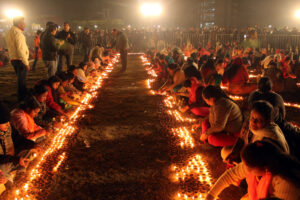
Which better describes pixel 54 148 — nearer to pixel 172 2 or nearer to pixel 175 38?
pixel 175 38

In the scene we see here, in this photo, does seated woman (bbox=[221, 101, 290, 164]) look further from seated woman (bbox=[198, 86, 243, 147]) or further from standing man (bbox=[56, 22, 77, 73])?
standing man (bbox=[56, 22, 77, 73])

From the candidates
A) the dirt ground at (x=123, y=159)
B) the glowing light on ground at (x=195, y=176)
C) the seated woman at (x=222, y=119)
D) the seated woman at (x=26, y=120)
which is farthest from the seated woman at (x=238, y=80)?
the seated woman at (x=26, y=120)

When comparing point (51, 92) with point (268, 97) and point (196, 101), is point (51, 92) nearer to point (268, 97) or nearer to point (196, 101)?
point (196, 101)

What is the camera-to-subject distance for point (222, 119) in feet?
10.7

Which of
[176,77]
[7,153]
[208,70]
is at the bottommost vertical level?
[7,153]

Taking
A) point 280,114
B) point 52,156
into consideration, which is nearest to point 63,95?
point 52,156

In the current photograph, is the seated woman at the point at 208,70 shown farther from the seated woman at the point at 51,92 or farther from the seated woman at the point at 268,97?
the seated woman at the point at 51,92

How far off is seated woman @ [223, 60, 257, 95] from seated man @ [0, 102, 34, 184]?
4546mm

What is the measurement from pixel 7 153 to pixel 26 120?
1.67ft

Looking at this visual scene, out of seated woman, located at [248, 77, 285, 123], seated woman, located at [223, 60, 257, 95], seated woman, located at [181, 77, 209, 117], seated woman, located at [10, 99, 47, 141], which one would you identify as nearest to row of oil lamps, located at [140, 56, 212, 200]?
seated woman, located at [181, 77, 209, 117]

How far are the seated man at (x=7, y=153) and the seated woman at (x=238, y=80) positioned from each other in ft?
14.9

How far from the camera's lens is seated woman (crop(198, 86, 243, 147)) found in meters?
3.26

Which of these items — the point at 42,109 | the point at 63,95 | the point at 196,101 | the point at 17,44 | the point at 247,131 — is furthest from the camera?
the point at 17,44

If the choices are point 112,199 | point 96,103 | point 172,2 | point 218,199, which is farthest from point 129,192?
point 172,2
